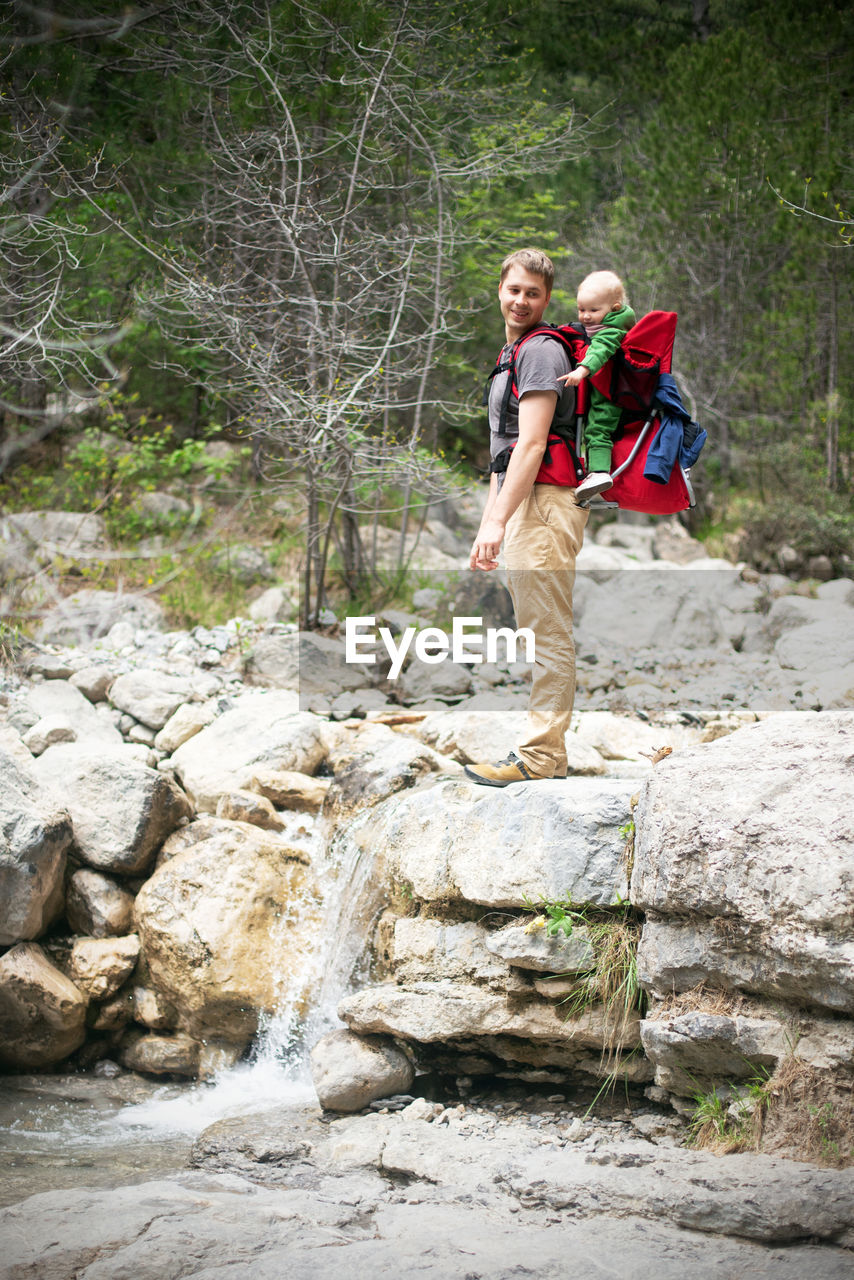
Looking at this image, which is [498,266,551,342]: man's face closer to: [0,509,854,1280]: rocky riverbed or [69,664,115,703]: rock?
[0,509,854,1280]: rocky riverbed

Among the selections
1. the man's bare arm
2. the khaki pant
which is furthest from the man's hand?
the khaki pant

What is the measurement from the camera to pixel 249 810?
500cm

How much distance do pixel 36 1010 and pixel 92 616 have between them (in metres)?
4.01

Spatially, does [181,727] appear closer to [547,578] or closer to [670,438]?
[547,578]

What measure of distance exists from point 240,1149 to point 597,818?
1.69 m

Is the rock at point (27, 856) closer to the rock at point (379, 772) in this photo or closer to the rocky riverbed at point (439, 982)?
the rocky riverbed at point (439, 982)

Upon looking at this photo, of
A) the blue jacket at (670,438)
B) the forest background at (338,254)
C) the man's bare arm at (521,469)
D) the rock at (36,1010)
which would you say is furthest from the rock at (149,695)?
the blue jacket at (670,438)

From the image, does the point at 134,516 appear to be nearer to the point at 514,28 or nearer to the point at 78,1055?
the point at 78,1055

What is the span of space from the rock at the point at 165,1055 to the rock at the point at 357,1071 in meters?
0.86

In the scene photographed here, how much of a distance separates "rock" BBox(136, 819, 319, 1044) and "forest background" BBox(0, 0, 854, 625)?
184 cm

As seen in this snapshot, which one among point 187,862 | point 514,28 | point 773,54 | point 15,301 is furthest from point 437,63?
point 187,862

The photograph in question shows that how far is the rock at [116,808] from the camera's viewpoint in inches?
181

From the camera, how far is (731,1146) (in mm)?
2865

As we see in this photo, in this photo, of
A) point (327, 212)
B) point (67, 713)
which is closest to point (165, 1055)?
point (67, 713)
